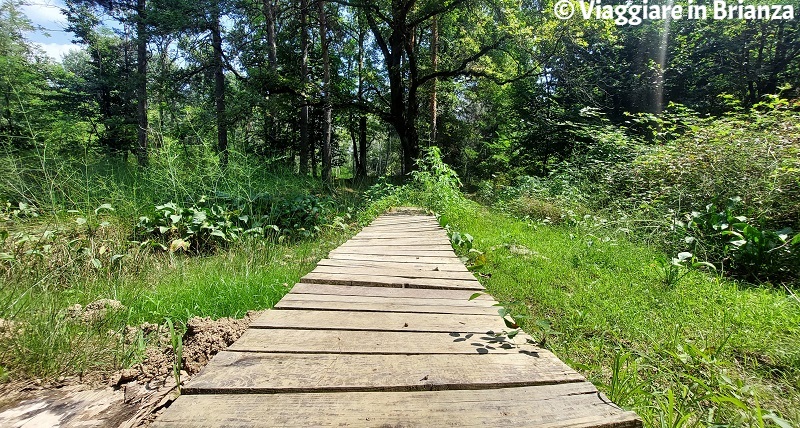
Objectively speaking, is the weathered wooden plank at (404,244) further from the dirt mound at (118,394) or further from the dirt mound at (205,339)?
the dirt mound at (118,394)

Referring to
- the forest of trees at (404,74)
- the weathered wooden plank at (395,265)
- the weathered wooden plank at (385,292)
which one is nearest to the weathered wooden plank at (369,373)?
→ the weathered wooden plank at (385,292)

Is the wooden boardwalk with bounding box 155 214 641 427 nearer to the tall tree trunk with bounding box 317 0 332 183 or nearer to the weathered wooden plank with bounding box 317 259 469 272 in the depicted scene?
the weathered wooden plank with bounding box 317 259 469 272

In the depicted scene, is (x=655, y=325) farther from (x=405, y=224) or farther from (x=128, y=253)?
(x=128, y=253)

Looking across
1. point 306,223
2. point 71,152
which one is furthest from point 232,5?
point 306,223

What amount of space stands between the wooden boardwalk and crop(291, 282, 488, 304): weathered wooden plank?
0.10 feet

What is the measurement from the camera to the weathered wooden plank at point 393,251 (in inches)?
117

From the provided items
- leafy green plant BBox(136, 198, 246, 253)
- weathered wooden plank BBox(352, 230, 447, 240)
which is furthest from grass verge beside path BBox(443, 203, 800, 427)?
leafy green plant BBox(136, 198, 246, 253)

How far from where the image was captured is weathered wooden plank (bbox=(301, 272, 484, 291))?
2119mm

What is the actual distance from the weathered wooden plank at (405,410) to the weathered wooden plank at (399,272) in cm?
128

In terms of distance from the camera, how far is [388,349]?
1297 mm

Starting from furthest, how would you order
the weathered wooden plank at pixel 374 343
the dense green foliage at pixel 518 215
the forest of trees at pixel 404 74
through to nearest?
the forest of trees at pixel 404 74
the dense green foliage at pixel 518 215
the weathered wooden plank at pixel 374 343

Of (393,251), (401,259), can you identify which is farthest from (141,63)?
(401,259)

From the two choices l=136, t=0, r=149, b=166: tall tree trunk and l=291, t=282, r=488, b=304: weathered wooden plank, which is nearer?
l=291, t=282, r=488, b=304: weathered wooden plank

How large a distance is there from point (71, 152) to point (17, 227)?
2482 mm
